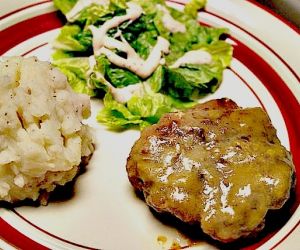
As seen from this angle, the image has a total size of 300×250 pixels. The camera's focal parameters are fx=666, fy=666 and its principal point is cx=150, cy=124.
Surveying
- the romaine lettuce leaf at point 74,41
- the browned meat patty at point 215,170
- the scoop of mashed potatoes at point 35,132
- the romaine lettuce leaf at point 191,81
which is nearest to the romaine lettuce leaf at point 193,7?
the romaine lettuce leaf at point 191,81

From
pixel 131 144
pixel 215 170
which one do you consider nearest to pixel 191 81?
pixel 131 144

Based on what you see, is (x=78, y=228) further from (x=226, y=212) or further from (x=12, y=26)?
(x=12, y=26)

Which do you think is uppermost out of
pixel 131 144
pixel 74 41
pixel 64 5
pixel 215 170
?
pixel 64 5

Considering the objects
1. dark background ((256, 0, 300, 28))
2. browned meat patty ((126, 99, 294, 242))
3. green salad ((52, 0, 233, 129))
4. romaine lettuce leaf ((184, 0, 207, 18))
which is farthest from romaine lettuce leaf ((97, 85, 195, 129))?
dark background ((256, 0, 300, 28))

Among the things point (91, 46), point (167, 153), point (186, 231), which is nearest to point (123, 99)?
point (91, 46)

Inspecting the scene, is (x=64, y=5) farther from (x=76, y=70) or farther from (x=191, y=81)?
(x=191, y=81)

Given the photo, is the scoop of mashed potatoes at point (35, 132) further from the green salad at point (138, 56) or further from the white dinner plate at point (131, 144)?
the green salad at point (138, 56)

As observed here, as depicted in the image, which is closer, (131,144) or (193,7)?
(131,144)
